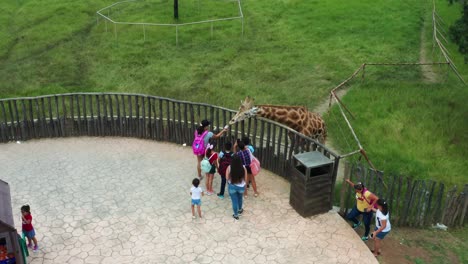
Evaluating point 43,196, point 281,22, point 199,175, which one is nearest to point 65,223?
point 43,196

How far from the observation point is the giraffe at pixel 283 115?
12.5 m

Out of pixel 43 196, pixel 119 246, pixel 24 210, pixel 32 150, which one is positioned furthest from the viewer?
pixel 32 150

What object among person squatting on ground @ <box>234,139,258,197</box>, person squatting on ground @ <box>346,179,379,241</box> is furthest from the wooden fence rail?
person squatting on ground @ <box>234,139,258,197</box>

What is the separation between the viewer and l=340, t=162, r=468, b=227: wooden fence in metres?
10.4

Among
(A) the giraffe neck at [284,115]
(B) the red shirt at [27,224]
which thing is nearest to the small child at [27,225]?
(B) the red shirt at [27,224]

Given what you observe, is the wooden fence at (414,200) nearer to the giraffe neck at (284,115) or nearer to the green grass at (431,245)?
the green grass at (431,245)

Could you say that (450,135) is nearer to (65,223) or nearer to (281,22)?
(65,223)

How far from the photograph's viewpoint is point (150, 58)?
2214 centimetres

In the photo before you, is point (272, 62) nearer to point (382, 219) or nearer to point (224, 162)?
point (224, 162)

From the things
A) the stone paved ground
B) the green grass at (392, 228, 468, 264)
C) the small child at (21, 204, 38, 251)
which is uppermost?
the small child at (21, 204, 38, 251)

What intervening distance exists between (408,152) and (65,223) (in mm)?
9903

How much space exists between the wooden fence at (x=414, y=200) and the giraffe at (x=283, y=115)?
227 centimetres

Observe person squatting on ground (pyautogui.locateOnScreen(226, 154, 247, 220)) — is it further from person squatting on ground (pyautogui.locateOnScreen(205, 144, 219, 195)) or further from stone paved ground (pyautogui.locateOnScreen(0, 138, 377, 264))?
person squatting on ground (pyautogui.locateOnScreen(205, 144, 219, 195))

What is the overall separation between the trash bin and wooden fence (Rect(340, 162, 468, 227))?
385 mm
